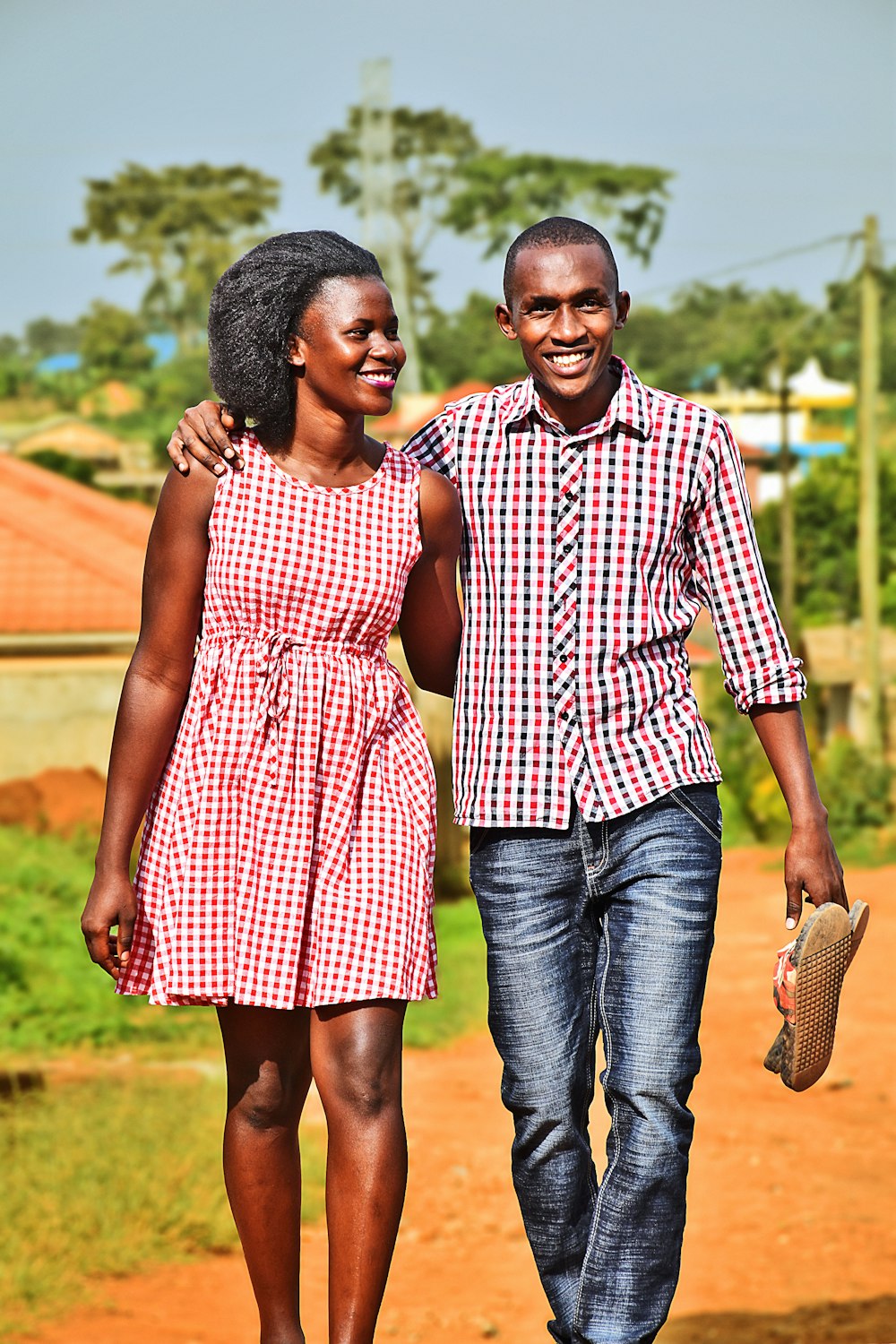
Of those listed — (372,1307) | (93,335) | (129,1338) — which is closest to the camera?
(372,1307)

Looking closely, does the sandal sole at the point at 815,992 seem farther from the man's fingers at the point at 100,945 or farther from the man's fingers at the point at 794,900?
the man's fingers at the point at 100,945

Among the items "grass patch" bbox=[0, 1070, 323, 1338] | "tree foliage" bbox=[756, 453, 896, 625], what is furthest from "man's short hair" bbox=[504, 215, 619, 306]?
"tree foliage" bbox=[756, 453, 896, 625]

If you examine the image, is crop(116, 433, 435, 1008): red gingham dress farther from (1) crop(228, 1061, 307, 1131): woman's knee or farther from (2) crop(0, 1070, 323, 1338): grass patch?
(2) crop(0, 1070, 323, 1338): grass patch

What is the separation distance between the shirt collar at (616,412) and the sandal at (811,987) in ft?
2.72

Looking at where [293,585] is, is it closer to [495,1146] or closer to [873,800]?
[495,1146]

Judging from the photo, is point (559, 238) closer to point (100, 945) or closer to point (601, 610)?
point (601, 610)

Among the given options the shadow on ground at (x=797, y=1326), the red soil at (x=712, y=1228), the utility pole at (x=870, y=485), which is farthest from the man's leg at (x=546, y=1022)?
the utility pole at (x=870, y=485)

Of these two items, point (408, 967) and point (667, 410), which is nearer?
point (408, 967)

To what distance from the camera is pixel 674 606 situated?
289 centimetres

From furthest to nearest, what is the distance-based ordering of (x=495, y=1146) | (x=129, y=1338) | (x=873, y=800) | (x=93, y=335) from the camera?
1. (x=93, y=335)
2. (x=873, y=800)
3. (x=495, y=1146)
4. (x=129, y=1338)

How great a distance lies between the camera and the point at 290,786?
2.67 meters

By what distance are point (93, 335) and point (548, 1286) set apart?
26510 mm

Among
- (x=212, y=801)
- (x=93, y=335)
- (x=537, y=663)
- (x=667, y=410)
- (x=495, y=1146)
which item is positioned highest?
(x=93, y=335)

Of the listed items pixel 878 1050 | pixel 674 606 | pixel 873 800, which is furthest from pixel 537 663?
pixel 873 800
